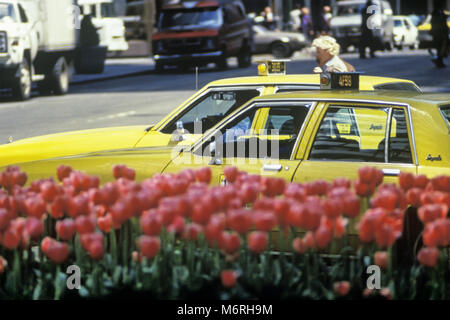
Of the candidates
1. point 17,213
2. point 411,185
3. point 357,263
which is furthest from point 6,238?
point 411,185

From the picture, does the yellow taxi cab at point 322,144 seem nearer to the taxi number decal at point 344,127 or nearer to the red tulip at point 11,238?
the taxi number decal at point 344,127

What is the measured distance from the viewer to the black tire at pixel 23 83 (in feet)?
74.2

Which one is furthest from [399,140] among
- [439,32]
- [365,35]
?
[365,35]

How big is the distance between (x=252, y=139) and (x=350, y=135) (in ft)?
2.14

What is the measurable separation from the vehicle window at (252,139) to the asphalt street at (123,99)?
9.03 metres

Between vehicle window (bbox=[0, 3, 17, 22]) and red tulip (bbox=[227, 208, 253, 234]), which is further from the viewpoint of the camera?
vehicle window (bbox=[0, 3, 17, 22])

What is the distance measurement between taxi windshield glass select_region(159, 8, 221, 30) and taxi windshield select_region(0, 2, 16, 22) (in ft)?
33.2

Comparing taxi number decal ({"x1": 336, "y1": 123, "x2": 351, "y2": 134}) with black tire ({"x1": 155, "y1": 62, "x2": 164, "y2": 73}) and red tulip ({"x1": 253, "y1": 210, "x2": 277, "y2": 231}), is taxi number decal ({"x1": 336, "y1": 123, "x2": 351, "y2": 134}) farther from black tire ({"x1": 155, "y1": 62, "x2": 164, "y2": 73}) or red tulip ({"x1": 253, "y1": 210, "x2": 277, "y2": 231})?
black tire ({"x1": 155, "y1": 62, "x2": 164, "y2": 73})

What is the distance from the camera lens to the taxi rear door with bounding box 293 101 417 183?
577cm

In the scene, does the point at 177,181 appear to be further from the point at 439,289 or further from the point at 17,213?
the point at 439,289

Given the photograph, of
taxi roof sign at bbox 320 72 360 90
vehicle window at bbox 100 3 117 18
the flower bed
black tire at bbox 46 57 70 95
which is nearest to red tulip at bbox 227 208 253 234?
the flower bed

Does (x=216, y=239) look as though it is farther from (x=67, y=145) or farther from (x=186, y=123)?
(x=186, y=123)

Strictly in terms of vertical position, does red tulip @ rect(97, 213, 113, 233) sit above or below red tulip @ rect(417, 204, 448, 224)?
below
